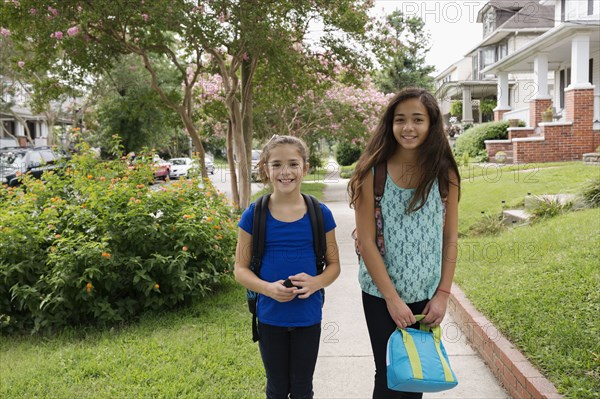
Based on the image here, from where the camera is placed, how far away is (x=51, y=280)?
495cm

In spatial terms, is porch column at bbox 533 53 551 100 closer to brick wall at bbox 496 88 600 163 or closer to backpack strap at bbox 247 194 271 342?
brick wall at bbox 496 88 600 163

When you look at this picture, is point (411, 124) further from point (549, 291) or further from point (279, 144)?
point (549, 291)

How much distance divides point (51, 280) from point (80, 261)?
0.95 feet

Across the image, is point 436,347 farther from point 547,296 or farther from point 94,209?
point 94,209

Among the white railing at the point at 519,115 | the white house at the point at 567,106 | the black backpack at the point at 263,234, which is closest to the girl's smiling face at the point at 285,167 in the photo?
the black backpack at the point at 263,234

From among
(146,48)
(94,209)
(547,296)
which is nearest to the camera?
(547,296)

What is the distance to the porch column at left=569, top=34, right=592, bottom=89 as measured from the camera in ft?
50.9

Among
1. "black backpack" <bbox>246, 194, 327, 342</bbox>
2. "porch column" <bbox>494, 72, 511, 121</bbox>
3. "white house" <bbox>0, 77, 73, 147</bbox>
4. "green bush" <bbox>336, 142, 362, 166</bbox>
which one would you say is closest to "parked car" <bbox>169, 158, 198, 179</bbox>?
"white house" <bbox>0, 77, 73, 147</bbox>

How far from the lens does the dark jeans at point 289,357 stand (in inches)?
107

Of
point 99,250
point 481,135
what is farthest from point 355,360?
point 481,135

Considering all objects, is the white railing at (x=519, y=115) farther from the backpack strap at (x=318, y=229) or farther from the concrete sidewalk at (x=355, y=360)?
the backpack strap at (x=318, y=229)

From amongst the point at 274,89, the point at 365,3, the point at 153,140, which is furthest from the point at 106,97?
the point at 365,3

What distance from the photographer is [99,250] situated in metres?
5.01

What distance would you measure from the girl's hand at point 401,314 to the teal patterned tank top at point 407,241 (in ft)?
0.31
